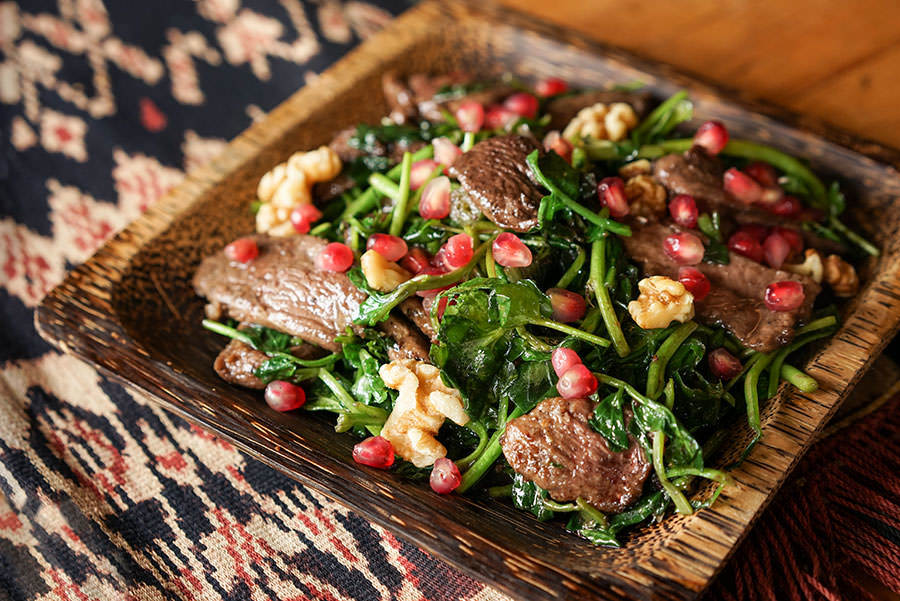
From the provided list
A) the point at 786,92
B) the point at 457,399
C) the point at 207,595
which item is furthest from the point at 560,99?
the point at 207,595

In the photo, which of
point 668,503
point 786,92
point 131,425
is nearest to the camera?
point 668,503

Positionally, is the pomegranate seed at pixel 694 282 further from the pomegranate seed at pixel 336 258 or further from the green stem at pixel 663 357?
the pomegranate seed at pixel 336 258

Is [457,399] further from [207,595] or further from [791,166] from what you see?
[791,166]

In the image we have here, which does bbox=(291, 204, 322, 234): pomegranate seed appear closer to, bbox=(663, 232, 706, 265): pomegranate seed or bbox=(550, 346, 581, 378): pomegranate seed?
bbox=(550, 346, 581, 378): pomegranate seed

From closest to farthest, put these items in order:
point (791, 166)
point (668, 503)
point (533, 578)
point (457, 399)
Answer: point (533, 578) → point (668, 503) → point (457, 399) → point (791, 166)

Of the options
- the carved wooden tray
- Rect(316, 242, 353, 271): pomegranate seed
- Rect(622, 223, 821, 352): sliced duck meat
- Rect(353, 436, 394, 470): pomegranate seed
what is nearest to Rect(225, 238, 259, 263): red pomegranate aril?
the carved wooden tray

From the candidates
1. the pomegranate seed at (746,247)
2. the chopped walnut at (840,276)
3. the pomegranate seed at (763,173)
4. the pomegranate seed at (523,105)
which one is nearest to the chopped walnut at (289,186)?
the pomegranate seed at (523,105)

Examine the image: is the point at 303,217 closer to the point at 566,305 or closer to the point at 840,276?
the point at 566,305
